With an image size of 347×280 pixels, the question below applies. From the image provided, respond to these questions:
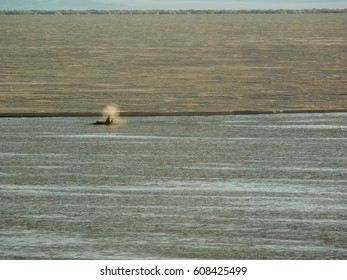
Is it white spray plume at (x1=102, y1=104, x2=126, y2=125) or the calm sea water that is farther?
white spray plume at (x1=102, y1=104, x2=126, y2=125)

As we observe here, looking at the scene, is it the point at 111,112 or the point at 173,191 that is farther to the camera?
the point at 111,112

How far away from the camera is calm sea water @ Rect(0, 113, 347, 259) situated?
12914 mm

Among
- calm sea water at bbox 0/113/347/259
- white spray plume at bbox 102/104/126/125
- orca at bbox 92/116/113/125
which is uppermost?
white spray plume at bbox 102/104/126/125

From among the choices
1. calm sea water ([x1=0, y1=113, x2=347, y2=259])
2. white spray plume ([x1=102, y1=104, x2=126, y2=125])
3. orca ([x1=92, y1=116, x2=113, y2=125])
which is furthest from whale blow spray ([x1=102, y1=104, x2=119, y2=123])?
calm sea water ([x1=0, y1=113, x2=347, y2=259])

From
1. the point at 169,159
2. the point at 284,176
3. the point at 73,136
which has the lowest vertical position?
the point at 284,176

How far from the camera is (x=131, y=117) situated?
2856 cm

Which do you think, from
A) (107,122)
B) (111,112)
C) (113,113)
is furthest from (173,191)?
(111,112)

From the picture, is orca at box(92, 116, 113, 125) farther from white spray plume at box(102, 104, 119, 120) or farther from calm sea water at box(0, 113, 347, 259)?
white spray plume at box(102, 104, 119, 120)

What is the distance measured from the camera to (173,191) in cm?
1677

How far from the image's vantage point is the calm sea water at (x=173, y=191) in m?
12.9

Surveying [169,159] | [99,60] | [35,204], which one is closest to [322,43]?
[99,60]

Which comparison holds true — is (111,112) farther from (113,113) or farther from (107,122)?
(107,122)
